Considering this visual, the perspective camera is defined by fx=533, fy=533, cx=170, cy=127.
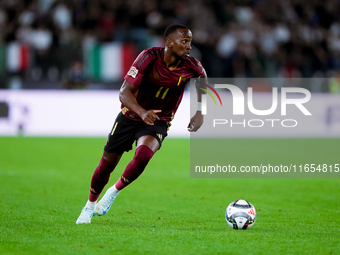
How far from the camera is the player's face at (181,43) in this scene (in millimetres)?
5902

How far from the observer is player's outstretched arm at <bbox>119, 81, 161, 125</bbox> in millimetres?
5465

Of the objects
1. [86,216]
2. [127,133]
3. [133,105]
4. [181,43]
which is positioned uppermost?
[181,43]

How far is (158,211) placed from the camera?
22.8 ft

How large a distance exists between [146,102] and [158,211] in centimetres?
160

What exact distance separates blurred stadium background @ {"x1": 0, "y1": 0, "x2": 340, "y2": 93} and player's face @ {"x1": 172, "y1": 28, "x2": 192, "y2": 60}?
10.7 m

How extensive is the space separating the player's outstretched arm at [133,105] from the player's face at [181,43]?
0.64 m

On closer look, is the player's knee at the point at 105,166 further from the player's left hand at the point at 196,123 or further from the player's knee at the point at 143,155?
the player's left hand at the point at 196,123

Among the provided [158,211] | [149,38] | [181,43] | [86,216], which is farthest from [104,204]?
[149,38]

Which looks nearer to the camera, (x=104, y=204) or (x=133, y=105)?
(x=133, y=105)

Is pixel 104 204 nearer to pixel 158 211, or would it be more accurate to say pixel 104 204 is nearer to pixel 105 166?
pixel 105 166

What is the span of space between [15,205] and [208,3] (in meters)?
15.4

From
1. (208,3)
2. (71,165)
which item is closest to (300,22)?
(208,3)
